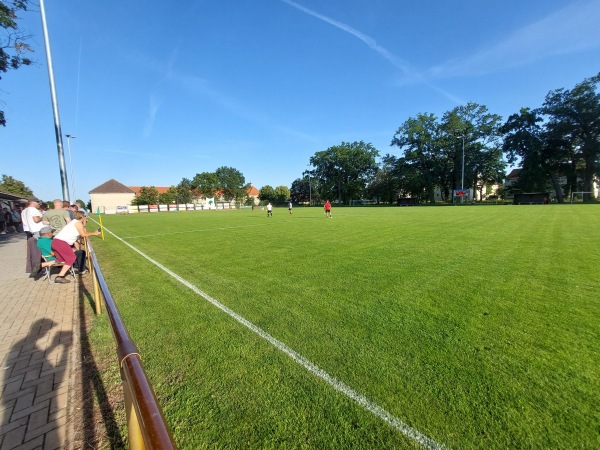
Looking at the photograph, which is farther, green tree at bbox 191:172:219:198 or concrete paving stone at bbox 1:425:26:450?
green tree at bbox 191:172:219:198

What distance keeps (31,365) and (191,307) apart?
2010mm

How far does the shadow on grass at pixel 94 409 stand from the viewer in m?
2.25

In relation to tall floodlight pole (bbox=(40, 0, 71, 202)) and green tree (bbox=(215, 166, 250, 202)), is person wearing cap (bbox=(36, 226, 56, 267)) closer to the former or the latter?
tall floodlight pole (bbox=(40, 0, 71, 202))

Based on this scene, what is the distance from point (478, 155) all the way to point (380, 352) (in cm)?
6780

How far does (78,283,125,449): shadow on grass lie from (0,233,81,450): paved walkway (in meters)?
0.09

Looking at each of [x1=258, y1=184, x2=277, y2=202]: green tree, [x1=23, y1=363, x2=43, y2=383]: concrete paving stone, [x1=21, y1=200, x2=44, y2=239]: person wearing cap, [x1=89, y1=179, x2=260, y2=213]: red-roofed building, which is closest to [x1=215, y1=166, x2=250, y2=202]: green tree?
[x1=258, y1=184, x2=277, y2=202]: green tree

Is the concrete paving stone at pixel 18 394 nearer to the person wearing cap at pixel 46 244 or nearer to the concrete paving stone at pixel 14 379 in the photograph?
the concrete paving stone at pixel 14 379

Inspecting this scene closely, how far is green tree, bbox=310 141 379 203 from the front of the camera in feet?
250

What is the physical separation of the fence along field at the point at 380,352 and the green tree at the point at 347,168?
72366 mm

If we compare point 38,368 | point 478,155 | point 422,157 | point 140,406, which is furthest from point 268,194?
point 140,406

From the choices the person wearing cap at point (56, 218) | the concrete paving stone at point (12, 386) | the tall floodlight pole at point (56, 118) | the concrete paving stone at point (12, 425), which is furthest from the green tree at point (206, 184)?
the concrete paving stone at point (12, 425)

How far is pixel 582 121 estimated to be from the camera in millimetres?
44625

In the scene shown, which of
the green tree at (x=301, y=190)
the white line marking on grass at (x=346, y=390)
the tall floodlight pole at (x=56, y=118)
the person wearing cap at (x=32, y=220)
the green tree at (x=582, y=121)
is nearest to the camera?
the white line marking on grass at (x=346, y=390)

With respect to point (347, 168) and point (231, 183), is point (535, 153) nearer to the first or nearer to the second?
point (347, 168)
